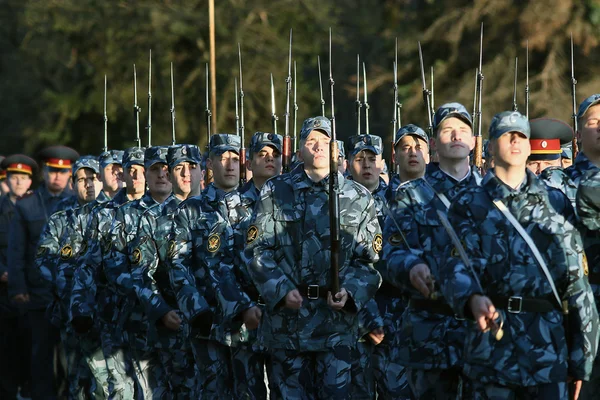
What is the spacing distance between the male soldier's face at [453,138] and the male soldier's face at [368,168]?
2941 millimetres

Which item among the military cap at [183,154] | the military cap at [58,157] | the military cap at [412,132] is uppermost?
the military cap at [58,157]

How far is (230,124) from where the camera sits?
35.0 meters

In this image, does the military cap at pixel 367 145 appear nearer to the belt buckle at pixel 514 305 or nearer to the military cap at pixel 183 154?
the military cap at pixel 183 154

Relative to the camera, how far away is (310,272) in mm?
9469

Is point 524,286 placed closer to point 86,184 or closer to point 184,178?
point 184,178

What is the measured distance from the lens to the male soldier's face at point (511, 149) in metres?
8.00

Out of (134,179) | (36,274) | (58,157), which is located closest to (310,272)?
(134,179)

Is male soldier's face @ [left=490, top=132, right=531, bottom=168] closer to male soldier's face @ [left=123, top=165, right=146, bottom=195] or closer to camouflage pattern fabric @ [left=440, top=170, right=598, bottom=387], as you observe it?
camouflage pattern fabric @ [left=440, top=170, right=598, bottom=387]

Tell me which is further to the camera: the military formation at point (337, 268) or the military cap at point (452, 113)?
the military cap at point (452, 113)

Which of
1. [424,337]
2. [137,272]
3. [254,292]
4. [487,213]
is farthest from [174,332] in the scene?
[487,213]

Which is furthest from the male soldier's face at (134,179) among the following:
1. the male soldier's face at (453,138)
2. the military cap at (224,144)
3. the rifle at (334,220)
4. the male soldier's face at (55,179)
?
the male soldier's face at (453,138)

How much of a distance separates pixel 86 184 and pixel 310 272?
555cm

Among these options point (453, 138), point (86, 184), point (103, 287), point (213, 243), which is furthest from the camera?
point (86, 184)

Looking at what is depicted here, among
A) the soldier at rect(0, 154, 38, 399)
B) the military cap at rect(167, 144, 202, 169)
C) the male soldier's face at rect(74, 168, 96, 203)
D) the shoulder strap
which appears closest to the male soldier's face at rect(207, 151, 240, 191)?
the military cap at rect(167, 144, 202, 169)
